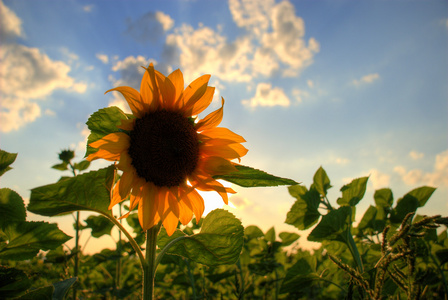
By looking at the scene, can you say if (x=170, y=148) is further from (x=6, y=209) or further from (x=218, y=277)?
(x=218, y=277)

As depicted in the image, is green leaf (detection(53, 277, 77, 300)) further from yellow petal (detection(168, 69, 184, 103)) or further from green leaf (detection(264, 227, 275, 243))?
green leaf (detection(264, 227, 275, 243))

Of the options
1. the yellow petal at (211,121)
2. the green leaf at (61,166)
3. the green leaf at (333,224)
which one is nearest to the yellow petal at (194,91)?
the yellow petal at (211,121)

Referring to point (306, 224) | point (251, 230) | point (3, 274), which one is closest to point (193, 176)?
point (3, 274)

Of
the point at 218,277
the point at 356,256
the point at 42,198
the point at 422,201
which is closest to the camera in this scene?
the point at 42,198

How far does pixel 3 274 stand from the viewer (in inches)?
46.6

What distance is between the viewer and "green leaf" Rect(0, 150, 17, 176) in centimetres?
156

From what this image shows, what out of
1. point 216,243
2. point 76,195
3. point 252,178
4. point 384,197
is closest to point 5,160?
point 76,195

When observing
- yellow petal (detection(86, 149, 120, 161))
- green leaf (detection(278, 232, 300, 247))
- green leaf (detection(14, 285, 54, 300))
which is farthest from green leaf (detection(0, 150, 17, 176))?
green leaf (detection(278, 232, 300, 247))

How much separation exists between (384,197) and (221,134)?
78.0 inches

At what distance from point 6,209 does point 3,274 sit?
0.46 metres

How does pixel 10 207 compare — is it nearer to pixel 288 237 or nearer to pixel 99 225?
pixel 99 225

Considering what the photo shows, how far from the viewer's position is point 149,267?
4.38ft

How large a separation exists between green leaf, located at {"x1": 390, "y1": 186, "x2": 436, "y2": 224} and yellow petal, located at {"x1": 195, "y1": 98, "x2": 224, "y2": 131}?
6.45 ft

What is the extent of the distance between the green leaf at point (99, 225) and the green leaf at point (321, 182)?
5.92 ft
